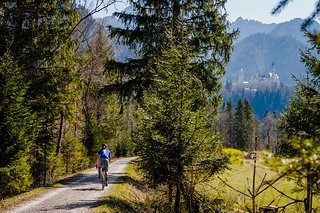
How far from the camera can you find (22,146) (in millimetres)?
A: 12625

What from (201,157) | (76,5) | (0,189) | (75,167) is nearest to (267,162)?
(201,157)

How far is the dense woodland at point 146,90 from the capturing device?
8789 mm

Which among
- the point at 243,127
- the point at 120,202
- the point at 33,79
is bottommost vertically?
the point at 120,202

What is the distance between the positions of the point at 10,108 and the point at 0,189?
10.4 feet

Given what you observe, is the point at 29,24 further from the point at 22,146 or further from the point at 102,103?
the point at 102,103

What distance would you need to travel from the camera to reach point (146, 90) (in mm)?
11844

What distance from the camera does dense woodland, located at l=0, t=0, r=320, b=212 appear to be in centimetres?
879

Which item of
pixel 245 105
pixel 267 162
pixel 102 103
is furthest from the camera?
pixel 245 105

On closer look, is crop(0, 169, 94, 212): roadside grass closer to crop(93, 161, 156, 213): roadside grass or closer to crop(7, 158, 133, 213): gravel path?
crop(7, 158, 133, 213): gravel path

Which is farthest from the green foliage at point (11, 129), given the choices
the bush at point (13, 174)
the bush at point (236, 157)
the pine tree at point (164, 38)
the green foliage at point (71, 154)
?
the green foliage at point (71, 154)

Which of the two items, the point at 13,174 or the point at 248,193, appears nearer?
the point at 248,193

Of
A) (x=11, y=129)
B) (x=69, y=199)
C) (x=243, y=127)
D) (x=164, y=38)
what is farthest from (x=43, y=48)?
(x=243, y=127)

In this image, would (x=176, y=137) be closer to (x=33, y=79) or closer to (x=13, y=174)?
(x=13, y=174)

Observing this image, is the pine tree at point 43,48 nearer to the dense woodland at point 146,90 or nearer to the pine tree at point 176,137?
the dense woodland at point 146,90
